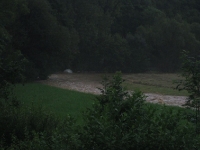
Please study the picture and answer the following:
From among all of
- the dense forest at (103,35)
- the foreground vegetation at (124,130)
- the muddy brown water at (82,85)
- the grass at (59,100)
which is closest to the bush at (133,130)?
the foreground vegetation at (124,130)

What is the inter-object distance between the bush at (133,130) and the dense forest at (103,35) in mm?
26701

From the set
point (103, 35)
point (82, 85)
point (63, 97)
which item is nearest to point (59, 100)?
point (63, 97)

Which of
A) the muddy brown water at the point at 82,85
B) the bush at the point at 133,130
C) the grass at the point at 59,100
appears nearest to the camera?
the bush at the point at 133,130

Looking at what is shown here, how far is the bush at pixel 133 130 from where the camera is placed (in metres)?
5.39

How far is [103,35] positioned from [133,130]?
4606 centimetres

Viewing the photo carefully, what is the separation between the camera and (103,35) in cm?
5131

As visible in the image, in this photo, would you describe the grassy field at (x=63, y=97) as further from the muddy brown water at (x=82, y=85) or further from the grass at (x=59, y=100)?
the muddy brown water at (x=82, y=85)

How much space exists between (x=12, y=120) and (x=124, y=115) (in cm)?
422

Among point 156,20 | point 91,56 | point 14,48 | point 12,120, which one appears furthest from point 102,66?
point 12,120

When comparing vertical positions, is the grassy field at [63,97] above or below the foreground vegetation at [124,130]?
below

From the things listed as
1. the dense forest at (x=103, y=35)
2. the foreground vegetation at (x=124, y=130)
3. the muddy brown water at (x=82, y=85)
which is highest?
the dense forest at (x=103, y=35)

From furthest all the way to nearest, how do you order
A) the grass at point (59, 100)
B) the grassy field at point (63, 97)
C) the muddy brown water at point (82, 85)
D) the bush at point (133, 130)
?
the muddy brown water at point (82, 85)
the grass at point (59, 100)
the grassy field at point (63, 97)
the bush at point (133, 130)

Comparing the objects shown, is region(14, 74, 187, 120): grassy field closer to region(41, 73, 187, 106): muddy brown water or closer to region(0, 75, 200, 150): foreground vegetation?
region(41, 73, 187, 106): muddy brown water

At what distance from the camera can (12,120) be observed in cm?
942
